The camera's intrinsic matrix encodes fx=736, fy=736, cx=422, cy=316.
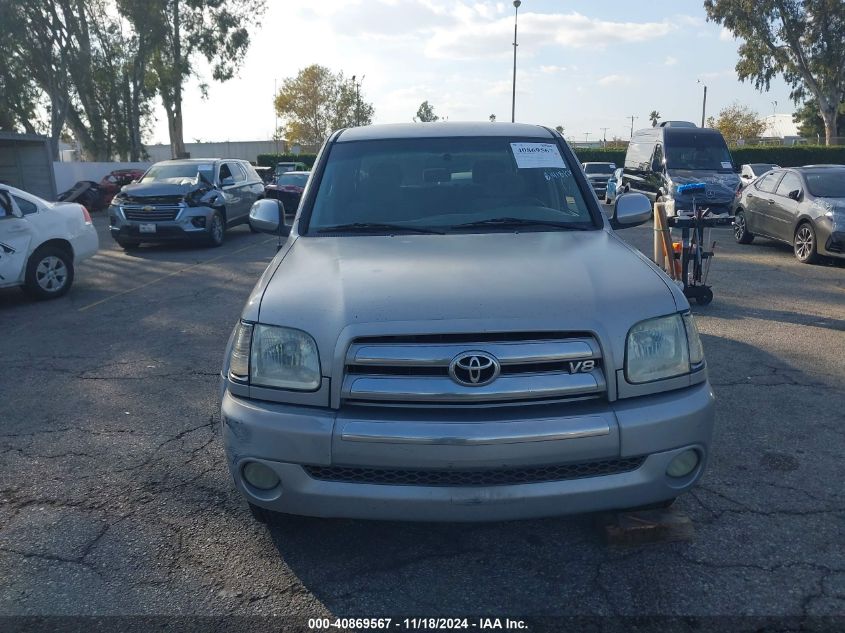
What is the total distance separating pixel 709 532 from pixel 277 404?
6.66 feet

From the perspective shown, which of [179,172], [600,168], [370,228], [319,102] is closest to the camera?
[370,228]

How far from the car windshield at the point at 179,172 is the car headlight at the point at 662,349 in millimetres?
13273

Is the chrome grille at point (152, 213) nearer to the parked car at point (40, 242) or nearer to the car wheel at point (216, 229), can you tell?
the car wheel at point (216, 229)

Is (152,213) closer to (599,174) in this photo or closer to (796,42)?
(599,174)

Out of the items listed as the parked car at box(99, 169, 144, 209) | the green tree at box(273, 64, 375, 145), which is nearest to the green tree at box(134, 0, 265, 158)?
the parked car at box(99, 169, 144, 209)

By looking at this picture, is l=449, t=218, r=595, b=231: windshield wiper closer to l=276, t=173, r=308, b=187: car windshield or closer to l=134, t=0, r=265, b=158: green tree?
l=276, t=173, r=308, b=187: car windshield

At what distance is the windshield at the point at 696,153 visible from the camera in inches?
658

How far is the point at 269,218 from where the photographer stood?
465cm

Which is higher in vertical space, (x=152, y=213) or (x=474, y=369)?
(x=474, y=369)

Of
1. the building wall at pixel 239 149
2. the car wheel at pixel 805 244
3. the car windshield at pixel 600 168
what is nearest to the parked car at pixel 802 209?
the car wheel at pixel 805 244

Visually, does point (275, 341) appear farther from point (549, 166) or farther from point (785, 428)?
point (785, 428)

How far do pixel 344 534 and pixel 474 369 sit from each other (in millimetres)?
1192

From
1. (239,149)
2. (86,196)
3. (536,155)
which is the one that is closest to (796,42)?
(86,196)

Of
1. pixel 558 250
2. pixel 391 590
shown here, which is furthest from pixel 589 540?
pixel 558 250
